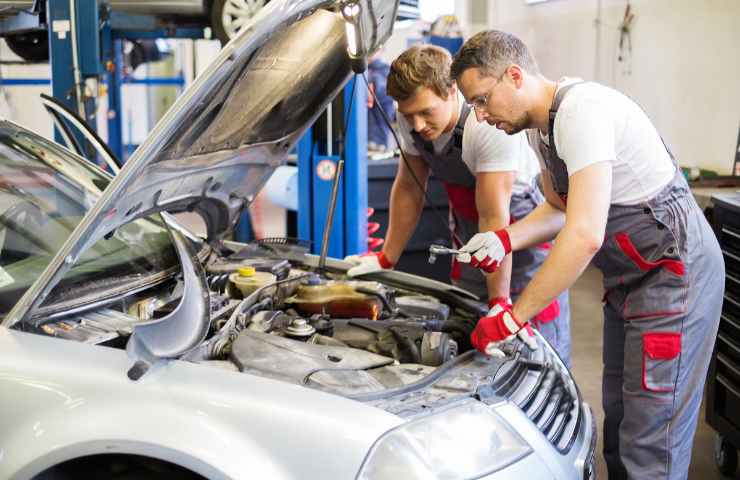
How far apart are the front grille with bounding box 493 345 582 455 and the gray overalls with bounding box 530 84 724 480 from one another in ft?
0.69

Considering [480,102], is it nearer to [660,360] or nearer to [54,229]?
[660,360]

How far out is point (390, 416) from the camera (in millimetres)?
1583

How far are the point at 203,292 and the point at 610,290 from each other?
1184mm

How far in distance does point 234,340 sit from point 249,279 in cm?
50

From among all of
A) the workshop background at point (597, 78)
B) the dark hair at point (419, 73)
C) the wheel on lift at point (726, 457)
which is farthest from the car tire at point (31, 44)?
the wheel on lift at point (726, 457)

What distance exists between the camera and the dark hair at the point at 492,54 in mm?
2070

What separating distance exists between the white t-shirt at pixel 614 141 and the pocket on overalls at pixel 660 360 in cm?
37

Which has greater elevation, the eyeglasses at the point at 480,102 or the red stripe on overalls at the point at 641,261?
the eyeglasses at the point at 480,102

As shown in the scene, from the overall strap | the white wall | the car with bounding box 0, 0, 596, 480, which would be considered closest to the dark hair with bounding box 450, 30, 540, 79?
the overall strap

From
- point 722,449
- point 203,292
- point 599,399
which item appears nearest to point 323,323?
point 203,292

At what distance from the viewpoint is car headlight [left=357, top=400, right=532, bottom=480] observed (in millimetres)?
1523

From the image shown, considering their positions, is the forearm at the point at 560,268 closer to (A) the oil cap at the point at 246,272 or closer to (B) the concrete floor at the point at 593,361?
(A) the oil cap at the point at 246,272

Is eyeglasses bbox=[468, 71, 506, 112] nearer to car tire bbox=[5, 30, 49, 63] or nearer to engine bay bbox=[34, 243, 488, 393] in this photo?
engine bay bbox=[34, 243, 488, 393]

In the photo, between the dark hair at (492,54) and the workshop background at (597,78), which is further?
the workshop background at (597,78)
